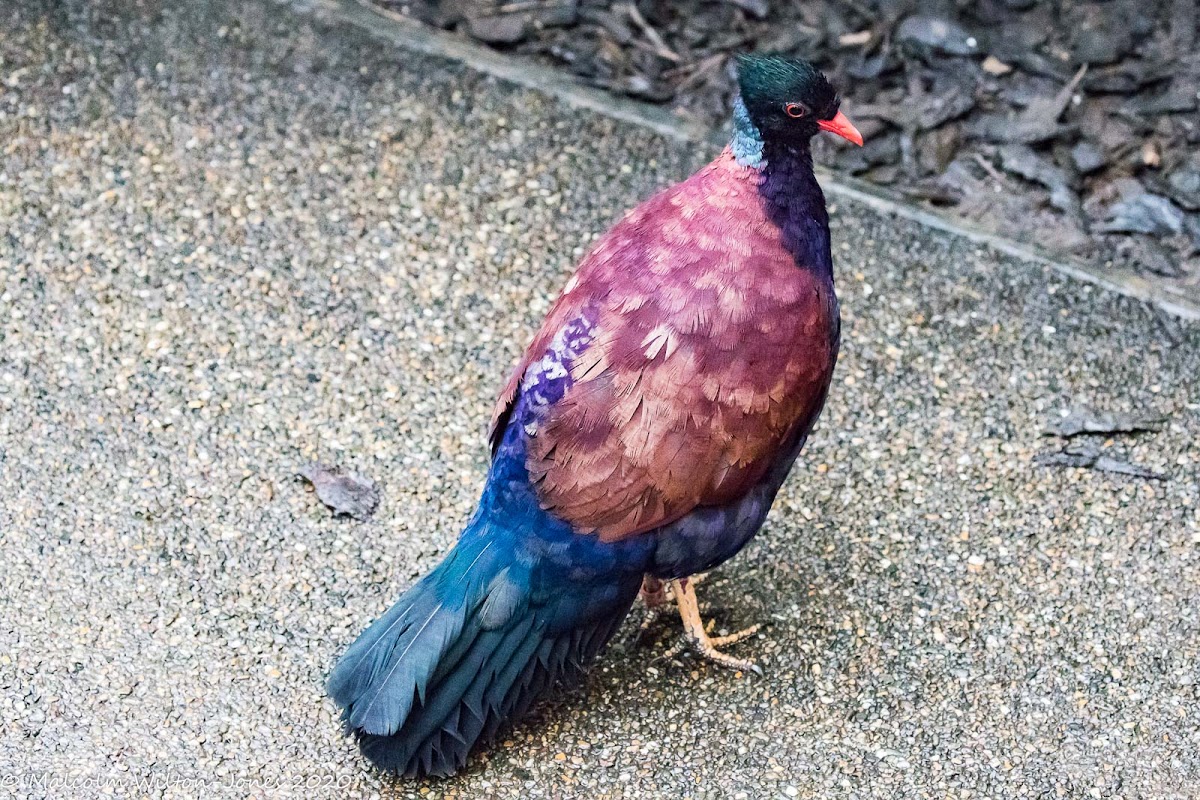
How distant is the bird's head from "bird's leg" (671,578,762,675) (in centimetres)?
110

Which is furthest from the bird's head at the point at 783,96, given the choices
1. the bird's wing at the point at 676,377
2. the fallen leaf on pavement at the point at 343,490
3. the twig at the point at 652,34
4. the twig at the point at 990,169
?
the twig at the point at 652,34

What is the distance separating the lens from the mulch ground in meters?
5.04

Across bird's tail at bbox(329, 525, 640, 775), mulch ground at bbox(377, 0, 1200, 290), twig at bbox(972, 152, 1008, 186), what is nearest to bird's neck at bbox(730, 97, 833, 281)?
bird's tail at bbox(329, 525, 640, 775)

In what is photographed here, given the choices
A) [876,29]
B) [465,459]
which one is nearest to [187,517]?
[465,459]

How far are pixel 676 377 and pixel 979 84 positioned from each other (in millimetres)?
2714

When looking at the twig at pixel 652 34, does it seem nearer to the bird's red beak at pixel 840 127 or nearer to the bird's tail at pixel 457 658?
the bird's red beak at pixel 840 127

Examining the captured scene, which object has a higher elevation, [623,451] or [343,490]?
[623,451]

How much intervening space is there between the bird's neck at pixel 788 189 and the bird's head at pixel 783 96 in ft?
0.07

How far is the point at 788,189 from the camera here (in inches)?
135

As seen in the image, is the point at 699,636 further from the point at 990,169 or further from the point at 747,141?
the point at 990,169

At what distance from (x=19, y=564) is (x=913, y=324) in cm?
263

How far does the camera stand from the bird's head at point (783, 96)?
3385 millimetres

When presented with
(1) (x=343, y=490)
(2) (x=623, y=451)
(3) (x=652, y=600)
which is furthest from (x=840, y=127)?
(1) (x=343, y=490)

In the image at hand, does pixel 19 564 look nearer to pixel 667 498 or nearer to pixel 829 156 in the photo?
pixel 667 498
